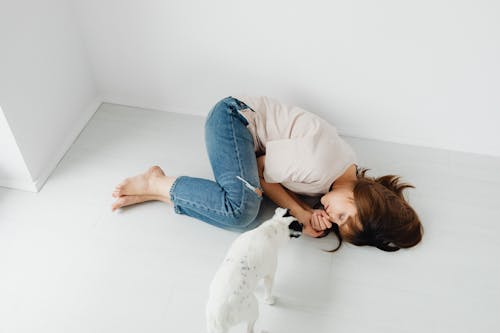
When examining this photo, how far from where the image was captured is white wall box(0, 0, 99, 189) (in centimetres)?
126

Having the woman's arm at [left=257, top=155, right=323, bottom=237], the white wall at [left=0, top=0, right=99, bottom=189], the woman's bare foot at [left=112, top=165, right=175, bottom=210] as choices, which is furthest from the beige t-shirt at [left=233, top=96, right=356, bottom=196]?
the white wall at [left=0, top=0, right=99, bottom=189]

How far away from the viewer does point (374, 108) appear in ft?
5.06

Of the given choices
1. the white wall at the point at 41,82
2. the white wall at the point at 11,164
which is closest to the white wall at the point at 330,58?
the white wall at the point at 41,82

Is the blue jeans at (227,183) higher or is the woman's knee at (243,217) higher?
the blue jeans at (227,183)

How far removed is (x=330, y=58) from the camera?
1.45 metres

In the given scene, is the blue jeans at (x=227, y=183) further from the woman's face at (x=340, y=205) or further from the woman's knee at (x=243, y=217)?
the woman's face at (x=340, y=205)

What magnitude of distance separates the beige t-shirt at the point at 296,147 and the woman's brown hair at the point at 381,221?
0.30ft

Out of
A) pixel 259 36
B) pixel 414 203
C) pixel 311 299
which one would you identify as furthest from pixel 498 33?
pixel 311 299

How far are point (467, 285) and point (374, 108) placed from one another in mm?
587

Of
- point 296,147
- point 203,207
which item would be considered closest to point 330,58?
point 296,147

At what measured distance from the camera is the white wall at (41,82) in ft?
4.14

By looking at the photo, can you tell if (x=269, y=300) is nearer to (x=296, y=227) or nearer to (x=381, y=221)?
(x=296, y=227)

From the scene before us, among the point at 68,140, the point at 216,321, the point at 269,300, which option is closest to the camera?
the point at 216,321

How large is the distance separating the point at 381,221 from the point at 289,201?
0.26m
